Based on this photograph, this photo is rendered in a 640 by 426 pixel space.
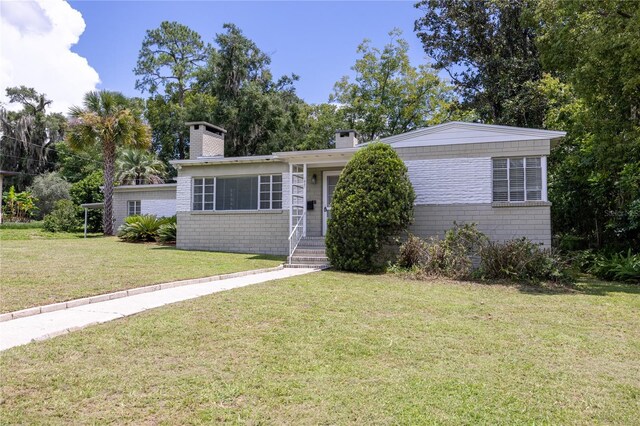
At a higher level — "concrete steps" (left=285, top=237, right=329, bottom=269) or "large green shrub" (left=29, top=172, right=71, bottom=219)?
"large green shrub" (left=29, top=172, right=71, bottom=219)

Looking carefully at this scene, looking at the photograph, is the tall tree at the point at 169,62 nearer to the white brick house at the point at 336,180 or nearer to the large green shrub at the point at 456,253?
the white brick house at the point at 336,180

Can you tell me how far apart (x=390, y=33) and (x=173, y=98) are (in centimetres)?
2010

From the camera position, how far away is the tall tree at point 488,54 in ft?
68.8

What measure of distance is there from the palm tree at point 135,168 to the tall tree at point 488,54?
18889 millimetres

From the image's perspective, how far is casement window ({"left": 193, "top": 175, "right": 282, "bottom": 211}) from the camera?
15523 mm

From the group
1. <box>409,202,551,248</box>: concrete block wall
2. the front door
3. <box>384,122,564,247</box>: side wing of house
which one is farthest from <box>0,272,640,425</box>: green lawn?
the front door

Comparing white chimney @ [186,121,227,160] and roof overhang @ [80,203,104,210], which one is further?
roof overhang @ [80,203,104,210]

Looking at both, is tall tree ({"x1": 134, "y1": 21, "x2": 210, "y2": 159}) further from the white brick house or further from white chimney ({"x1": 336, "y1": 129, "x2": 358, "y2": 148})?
white chimney ({"x1": 336, "y1": 129, "x2": 358, "y2": 148})

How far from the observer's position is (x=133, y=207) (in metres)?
23.4

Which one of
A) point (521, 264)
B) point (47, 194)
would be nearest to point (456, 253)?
point (521, 264)

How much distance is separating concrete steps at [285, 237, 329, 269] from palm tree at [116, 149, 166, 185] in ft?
60.6

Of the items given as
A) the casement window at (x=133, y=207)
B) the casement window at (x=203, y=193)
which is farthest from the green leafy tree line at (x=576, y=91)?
the casement window at (x=133, y=207)

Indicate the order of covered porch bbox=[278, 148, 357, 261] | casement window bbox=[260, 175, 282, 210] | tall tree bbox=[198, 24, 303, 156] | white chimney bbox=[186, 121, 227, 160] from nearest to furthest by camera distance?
covered porch bbox=[278, 148, 357, 261] → casement window bbox=[260, 175, 282, 210] → white chimney bbox=[186, 121, 227, 160] → tall tree bbox=[198, 24, 303, 156]

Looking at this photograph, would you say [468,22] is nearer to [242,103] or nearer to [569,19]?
[569,19]
